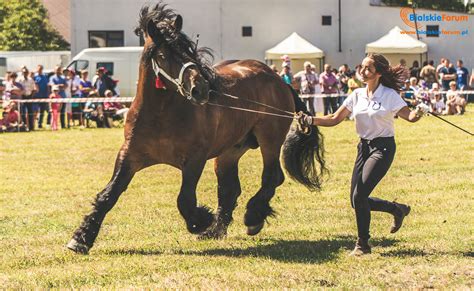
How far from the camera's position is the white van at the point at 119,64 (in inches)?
1224

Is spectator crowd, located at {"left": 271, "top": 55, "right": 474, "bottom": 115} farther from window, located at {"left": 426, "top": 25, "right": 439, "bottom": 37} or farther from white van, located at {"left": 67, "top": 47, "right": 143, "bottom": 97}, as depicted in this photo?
window, located at {"left": 426, "top": 25, "right": 439, "bottom": 37}

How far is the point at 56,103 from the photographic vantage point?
25047mm

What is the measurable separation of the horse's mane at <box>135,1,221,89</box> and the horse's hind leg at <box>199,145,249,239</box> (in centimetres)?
171

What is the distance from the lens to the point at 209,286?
692 cm

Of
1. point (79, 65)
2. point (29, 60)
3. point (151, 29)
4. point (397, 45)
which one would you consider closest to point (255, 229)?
point (151, 29)

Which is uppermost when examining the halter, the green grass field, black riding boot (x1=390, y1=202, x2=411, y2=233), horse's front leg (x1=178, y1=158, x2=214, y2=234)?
the halter

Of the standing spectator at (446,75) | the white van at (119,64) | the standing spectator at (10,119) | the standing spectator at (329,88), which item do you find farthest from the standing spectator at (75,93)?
the standing spectator at (446,75)

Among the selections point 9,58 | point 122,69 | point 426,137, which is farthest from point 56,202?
point 9,58

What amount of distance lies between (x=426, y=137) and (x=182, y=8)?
1894 centimetres

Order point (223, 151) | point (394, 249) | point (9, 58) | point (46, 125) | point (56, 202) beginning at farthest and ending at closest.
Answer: point (9, 58) < point (46, 125) < point (56, 202) < point (223, 151) < point (394, 249)

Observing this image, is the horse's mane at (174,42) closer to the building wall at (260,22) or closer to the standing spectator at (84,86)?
the standing spectator at (84,86)

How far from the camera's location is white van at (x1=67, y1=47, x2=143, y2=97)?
31.1m

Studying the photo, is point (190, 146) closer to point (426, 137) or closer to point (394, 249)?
point (394, 249)

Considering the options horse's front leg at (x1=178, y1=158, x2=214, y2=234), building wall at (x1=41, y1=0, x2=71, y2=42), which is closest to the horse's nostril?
horse's front leg at (x1=178, y1=158, x2=214, y2=234)
